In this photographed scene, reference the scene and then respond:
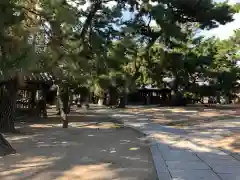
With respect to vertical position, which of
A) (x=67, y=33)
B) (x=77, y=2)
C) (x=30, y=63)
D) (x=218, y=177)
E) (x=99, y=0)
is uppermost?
(x=99, y=0)

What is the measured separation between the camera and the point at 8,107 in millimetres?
11609

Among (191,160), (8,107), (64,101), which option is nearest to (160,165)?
(191,160)

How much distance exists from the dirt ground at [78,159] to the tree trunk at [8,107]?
53.1 inches

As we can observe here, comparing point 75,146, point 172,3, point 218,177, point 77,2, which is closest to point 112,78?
point 77,2

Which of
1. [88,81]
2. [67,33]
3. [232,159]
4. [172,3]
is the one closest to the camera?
[232,159]

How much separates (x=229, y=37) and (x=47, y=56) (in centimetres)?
2449

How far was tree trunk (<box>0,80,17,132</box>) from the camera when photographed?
11.3 metres

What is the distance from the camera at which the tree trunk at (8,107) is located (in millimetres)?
11289

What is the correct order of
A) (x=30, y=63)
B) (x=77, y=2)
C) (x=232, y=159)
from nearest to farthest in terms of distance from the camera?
(x=30, y=63) < (x=232, y=159) < (x=77, y=2)

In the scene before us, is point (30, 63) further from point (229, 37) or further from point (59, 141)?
point (229, 37)

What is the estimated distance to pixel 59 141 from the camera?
9.40 meters

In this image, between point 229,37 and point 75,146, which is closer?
point 75,146

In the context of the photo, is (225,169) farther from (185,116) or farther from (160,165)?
(185,116)

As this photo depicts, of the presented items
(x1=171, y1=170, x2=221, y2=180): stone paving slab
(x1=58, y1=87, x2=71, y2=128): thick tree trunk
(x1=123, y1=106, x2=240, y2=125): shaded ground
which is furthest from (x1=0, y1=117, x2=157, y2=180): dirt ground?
(x1=123, y1=106, x2=240, y2=125): shaded ground
